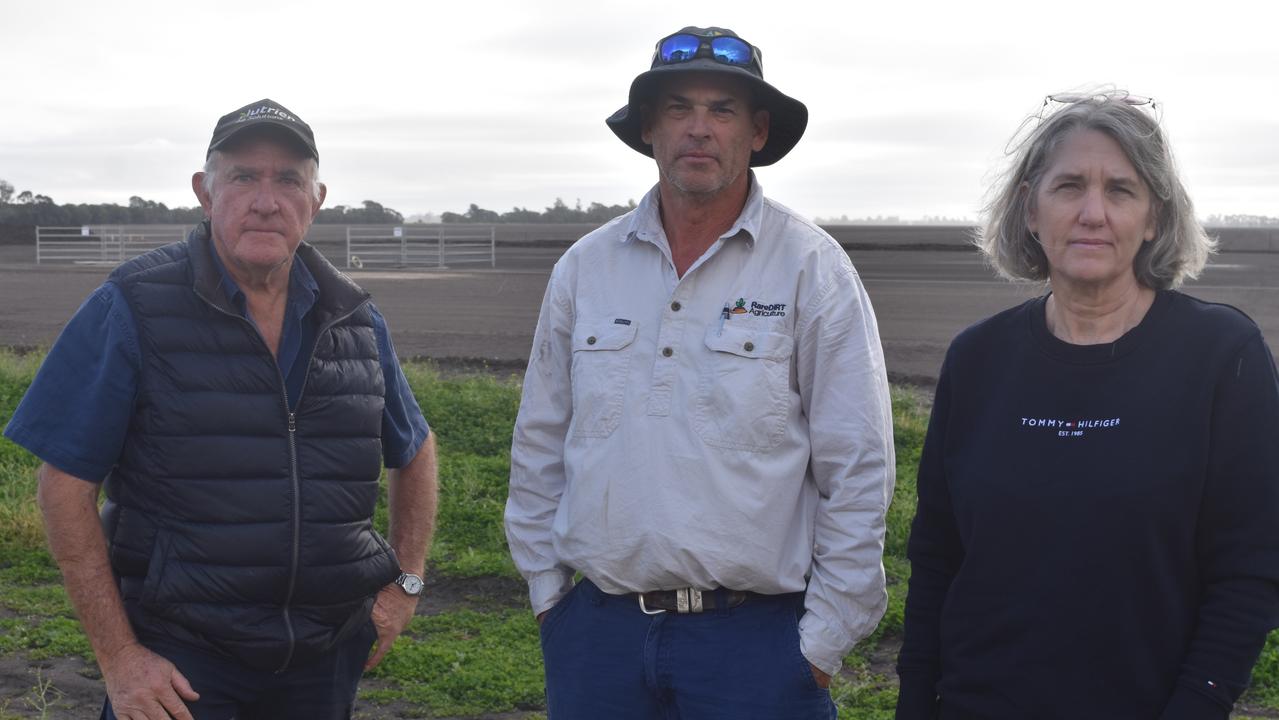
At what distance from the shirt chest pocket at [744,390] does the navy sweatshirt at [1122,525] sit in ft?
1.49

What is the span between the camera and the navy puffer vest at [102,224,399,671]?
10.2 feet

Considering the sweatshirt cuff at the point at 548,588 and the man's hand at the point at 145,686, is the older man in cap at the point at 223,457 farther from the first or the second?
the sweatshirt cuff at the point at 548,588

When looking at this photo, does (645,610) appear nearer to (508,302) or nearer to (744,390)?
(744,390)

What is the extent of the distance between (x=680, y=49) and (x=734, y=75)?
0.48 feet

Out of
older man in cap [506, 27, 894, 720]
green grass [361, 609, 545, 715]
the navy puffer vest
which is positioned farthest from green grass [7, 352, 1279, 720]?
older man in cap [506, 27, 894, 720]

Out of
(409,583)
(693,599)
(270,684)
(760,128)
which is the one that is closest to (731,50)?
(760,128)

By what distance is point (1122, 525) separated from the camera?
100 inches

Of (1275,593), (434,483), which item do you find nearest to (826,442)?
→ (1275,593)

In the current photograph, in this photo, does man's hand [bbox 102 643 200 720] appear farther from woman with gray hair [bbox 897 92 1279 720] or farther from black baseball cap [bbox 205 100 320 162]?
woman with gray hair [bbox 897 92 1279 720]

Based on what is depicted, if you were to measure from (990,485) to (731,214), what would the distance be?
96 centimetres

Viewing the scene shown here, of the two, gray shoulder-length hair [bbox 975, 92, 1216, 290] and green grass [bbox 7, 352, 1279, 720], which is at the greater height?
gray shoulder-length hair [bbox 975, 92, 1216, 290]

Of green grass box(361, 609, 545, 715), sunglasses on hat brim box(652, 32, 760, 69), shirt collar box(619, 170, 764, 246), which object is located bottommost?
green grass box(361, 609, 545, 715)

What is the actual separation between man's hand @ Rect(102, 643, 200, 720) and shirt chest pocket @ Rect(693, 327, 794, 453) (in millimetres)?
1344

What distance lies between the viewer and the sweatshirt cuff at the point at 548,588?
335 centimetres
